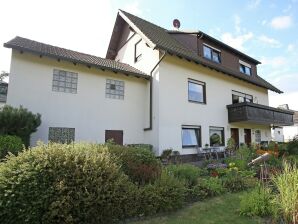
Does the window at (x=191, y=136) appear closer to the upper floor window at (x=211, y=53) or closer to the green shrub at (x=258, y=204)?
the upper floor window at (x=211, y=53)

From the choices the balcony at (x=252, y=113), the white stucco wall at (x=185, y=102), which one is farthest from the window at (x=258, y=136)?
the white stucco wall at (x=185, y=102)

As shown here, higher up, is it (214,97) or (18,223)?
(214,97)

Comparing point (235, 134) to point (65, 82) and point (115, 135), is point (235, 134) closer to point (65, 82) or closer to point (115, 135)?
point (115, 135)

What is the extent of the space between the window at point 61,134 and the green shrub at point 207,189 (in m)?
7.21

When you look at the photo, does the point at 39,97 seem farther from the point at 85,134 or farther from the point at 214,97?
the point at 214,97

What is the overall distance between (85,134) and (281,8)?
Result: 11.3m

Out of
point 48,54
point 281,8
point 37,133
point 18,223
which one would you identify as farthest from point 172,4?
point 18,223

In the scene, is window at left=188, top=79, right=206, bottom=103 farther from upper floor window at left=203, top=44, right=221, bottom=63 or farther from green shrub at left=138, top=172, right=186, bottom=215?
green shrub at left=138, top=172, right=186, bottom=215

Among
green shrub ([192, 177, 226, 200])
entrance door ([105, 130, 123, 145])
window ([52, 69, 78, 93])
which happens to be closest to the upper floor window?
entrance door ([105, 130, 123, 145])

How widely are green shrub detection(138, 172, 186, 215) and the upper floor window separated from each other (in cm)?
1401

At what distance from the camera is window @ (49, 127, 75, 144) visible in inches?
480

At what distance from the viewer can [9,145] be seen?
29.9ft

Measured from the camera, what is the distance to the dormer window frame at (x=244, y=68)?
877 inches

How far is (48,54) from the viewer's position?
12.0 metres
